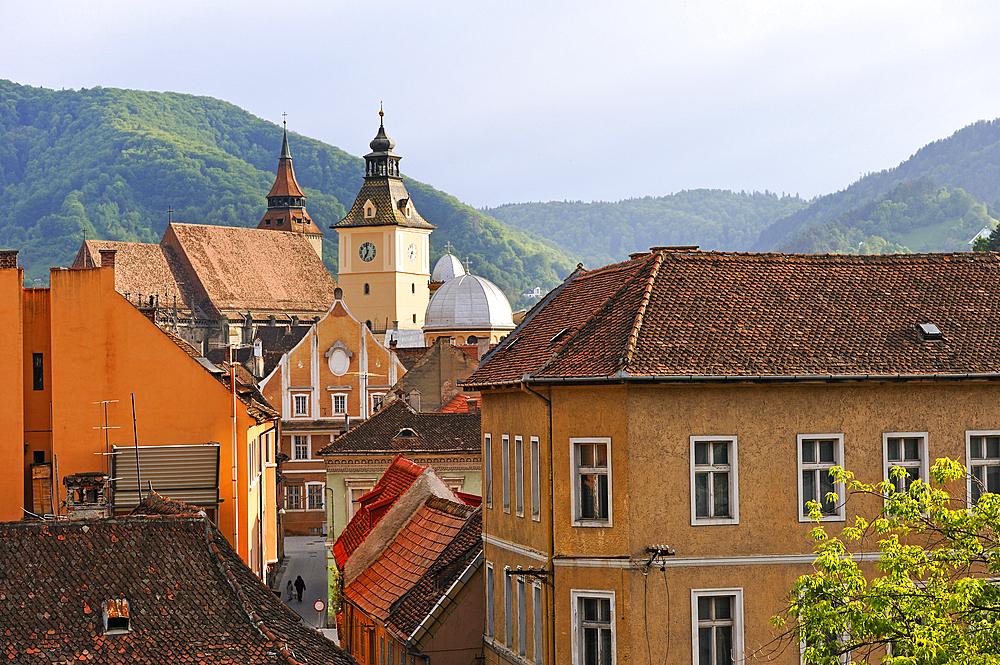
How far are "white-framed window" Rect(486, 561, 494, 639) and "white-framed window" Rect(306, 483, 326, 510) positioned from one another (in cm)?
5571

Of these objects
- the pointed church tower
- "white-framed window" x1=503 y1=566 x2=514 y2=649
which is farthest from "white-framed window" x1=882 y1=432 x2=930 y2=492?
the pointed church tower

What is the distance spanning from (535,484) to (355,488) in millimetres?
31901

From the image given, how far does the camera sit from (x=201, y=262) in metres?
149

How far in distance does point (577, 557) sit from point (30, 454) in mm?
21599

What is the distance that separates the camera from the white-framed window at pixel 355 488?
188 feet

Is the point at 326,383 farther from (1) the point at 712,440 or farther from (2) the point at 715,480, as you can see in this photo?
(1) the point at 712,440

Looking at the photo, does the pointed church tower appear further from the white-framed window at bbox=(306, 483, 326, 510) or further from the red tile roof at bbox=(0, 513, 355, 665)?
the red tile roof at bbox=(0, 513, 355, 665)

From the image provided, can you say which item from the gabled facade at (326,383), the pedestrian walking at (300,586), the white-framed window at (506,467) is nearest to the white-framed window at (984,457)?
the white-framed window at (506,467)

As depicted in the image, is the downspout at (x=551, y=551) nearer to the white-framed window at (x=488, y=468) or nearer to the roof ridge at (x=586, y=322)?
the roof ridge at (x=586, y=322)

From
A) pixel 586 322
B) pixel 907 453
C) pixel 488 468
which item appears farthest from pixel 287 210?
pixel 907 453

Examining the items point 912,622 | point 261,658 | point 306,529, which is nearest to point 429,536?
point 261,658

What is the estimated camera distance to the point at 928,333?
2603 centimetres

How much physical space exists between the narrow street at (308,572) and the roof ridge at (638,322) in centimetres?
2638

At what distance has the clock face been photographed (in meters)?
156
